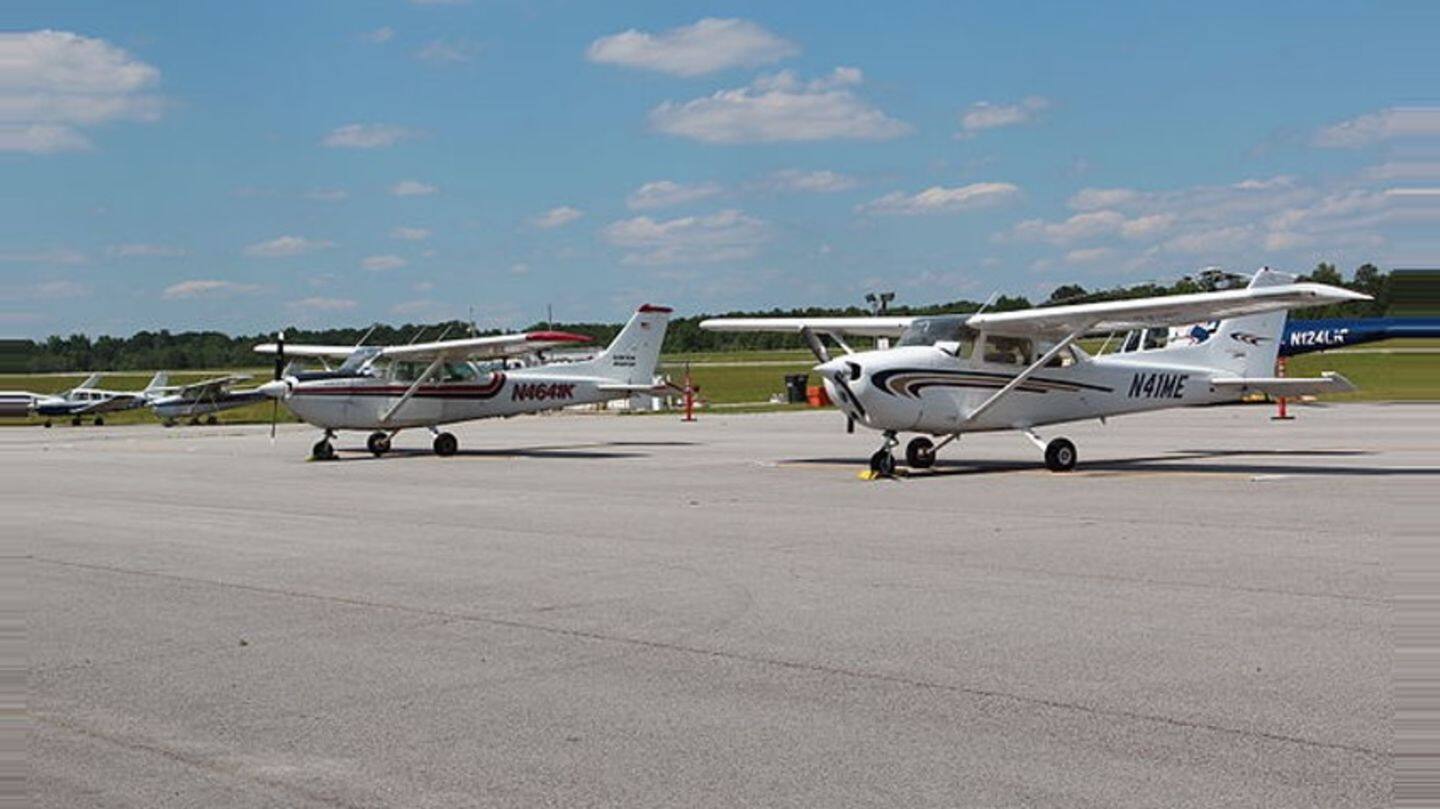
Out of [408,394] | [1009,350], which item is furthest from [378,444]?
[1009,350]

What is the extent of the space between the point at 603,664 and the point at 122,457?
Answer: 24.7m

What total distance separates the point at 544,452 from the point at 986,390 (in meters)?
10.6

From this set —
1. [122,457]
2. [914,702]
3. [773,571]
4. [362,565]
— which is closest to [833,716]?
[914,702]

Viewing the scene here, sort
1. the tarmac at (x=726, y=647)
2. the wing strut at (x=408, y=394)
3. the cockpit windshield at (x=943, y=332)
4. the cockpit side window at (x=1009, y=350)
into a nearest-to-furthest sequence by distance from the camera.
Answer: the tarmac at (x=726, y=647) → the cockpit windshield at (x=943, y=332) → the cockpit side window at (x=1009, y=350) → the wing strut at (x=408, y=394)

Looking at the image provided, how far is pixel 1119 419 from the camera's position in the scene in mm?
38062

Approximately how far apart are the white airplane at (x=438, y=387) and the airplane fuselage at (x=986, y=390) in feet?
29.5

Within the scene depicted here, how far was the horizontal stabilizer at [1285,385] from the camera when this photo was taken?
19703 millimetres

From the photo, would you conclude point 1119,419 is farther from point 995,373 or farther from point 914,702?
point 914,702

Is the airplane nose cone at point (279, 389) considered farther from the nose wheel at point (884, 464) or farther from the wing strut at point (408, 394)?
the nose wheel at point (884, 464)

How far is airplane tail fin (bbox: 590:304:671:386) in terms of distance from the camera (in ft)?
99.6

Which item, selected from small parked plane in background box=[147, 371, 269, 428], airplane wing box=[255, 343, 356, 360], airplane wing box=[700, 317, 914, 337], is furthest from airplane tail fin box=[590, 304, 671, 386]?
small parked plane in background box=[147, 371, 269, 428]

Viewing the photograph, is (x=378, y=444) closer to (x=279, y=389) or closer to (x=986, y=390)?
(x=279, y=389)

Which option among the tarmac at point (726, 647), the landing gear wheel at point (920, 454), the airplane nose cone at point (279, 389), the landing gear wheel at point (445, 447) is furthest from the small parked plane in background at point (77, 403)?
the landing gear wheel at point (920, 454)

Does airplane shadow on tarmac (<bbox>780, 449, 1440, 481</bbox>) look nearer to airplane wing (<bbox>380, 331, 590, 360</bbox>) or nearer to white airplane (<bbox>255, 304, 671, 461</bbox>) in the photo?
airplane wing (<bbox>380, 331, 590, 360</bbox>)
